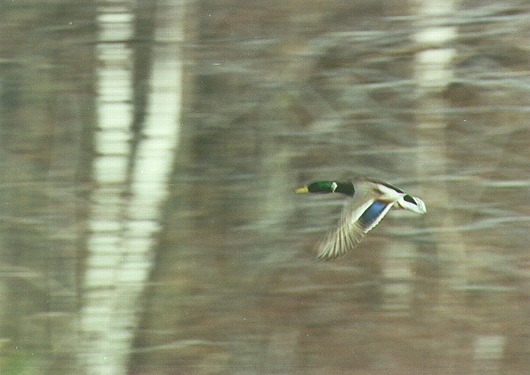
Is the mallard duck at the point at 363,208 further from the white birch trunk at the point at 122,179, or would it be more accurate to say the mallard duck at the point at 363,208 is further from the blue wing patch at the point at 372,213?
the white birch trunk at the point at 122,179

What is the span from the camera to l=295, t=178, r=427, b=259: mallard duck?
4.01 m

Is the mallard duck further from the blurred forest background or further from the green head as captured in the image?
the blurred forest background

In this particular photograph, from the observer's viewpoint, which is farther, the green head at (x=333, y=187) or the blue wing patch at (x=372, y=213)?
the green head at (x=333, y=187)

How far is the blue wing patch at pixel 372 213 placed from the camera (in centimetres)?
400

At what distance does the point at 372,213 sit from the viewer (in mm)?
4008

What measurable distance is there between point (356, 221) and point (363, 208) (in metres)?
0.07

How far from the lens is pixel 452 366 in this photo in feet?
16.1

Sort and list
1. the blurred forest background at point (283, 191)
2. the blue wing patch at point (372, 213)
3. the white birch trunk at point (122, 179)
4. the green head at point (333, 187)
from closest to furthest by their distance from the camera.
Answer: the blue wing patch at point (372, 213), the green head at point (333, 187), the white birch trunk at point (122, 179), the blurred forest background at point (283, 191)

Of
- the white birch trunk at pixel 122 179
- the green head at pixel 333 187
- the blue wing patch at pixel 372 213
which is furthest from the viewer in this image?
the white birch trunk at pixel 122 179

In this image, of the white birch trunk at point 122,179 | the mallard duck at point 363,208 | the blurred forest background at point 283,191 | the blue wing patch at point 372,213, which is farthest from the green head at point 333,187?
the white birch trunk at point 122,179

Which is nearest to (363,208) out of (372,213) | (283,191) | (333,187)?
(372,213)

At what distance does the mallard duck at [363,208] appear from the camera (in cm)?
401

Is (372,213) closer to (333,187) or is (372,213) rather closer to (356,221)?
(356,221)

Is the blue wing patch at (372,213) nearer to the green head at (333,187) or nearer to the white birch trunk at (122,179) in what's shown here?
the green head at (333,187)
